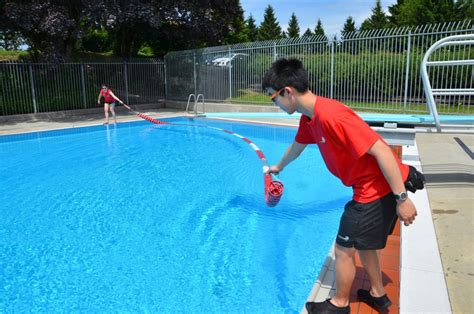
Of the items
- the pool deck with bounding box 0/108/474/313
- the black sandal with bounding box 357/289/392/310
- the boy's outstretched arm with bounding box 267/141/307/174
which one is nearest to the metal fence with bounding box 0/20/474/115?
the pool deck with bounding box 0/108/474/313

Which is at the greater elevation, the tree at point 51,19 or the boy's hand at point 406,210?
the tree at point 51,19

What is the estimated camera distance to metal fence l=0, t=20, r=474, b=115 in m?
12.2

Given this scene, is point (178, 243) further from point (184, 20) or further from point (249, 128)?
point (184, 20)

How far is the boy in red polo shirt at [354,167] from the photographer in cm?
204

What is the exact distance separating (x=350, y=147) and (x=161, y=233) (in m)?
3.47

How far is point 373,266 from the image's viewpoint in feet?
8.04

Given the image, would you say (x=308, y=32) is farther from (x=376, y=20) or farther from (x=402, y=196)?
(x=402, y=196)

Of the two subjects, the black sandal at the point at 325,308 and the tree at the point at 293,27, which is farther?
the tree at the point at 293,27

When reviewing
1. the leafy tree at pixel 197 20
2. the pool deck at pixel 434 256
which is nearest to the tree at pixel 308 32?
the leafy tree at pixel 197 20

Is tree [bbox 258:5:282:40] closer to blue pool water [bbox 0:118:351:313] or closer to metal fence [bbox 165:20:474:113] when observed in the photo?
metal fence [bbox 165:20:474:113]

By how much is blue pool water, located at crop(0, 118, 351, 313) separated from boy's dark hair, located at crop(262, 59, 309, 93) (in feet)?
6.70

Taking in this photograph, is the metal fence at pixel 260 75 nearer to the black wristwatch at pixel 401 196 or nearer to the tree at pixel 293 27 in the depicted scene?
the black wristwatch at pixel 401 196

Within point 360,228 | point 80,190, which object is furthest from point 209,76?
point 360,228

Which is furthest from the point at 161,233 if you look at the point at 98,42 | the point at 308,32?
the point at 308,32
